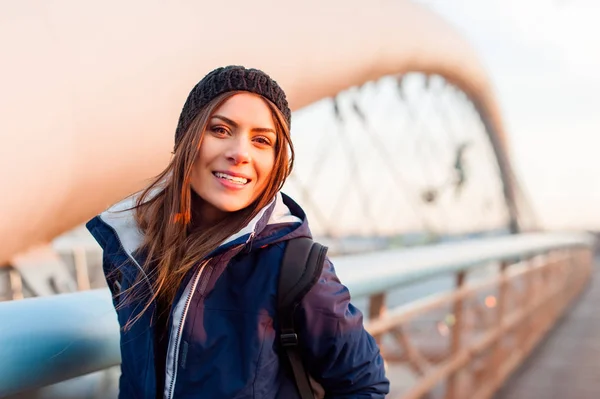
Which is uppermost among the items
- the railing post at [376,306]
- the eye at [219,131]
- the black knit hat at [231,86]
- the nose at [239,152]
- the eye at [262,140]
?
the black knit hat at [231,86]

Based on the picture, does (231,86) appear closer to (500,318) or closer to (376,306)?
(376,306)

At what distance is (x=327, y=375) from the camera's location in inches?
41.6

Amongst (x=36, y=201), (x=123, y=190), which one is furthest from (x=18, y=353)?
(x=123, y=190)

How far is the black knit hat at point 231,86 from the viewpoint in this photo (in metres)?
1.09

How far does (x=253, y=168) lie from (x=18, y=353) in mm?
415

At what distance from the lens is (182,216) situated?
3.70 feet

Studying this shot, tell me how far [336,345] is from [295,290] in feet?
0.34

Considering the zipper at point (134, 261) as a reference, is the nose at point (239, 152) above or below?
above

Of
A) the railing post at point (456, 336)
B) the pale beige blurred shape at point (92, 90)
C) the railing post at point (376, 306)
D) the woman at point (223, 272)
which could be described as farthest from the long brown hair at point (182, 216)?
the railing post at point (456, 336)

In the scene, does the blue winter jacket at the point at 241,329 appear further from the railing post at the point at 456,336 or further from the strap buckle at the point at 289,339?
the railing post at the point at 456,336

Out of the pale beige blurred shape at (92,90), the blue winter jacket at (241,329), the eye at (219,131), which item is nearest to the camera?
the blue winter jacket at (241,329)

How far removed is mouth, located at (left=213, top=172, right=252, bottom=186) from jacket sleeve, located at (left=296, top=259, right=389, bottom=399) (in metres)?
0.18

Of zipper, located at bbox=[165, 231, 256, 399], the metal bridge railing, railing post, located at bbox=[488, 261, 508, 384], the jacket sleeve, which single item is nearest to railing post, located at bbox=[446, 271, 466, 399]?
the metal bridge railing

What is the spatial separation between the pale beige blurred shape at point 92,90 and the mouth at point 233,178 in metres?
0.58
